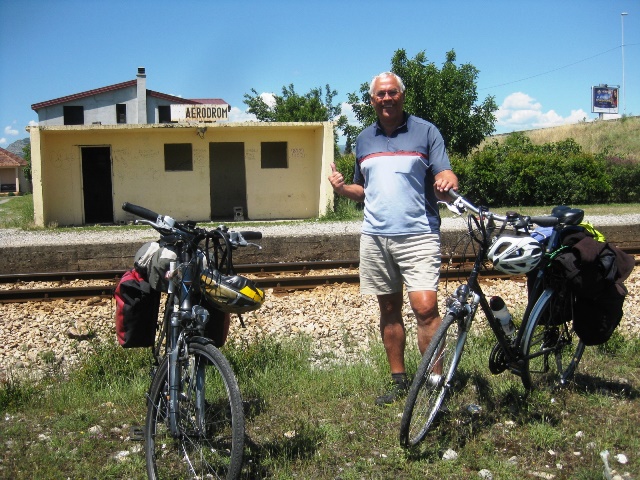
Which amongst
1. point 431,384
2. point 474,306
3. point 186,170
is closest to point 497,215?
point 474,306

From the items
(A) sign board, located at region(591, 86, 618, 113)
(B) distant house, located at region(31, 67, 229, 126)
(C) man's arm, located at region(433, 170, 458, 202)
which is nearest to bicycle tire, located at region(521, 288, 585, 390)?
(C) man's arm, located at region(433, 170, 458, 202)

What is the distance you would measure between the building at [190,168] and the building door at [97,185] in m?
0.03

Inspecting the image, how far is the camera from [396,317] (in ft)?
14.9

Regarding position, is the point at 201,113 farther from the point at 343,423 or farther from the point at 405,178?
the point at 343,423

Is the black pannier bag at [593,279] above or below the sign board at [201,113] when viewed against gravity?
below

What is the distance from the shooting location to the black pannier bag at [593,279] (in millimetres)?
4031

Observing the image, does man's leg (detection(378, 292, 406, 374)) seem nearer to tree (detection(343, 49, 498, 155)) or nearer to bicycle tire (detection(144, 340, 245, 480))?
bicycle tire (detection(144, 340, 245, 480))

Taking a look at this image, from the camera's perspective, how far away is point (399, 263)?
Result: 4.29 meters

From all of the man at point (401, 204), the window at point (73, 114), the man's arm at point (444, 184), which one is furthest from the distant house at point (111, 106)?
the man's arm at point (444, 184)

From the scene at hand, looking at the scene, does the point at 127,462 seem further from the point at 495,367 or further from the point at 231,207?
the point at 231,207

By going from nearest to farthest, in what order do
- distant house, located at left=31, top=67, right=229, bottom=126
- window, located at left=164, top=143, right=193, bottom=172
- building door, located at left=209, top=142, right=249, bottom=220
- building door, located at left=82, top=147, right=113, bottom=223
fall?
building door, located at left=82, top=147, right=113, bottom=223
window, located at left=164, top=143, right=193, bottom=172
building door, located at left=209, top=142, right=249, bottom=220
distant house, located at left=31, top=67, right=229, bottom=126

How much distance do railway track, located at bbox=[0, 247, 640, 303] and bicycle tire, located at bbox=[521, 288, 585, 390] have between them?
4.26 metres

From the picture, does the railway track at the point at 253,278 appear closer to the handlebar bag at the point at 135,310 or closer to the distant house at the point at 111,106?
the handlebar bag at the point at 135,310

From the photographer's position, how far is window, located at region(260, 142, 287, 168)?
21.0 m
